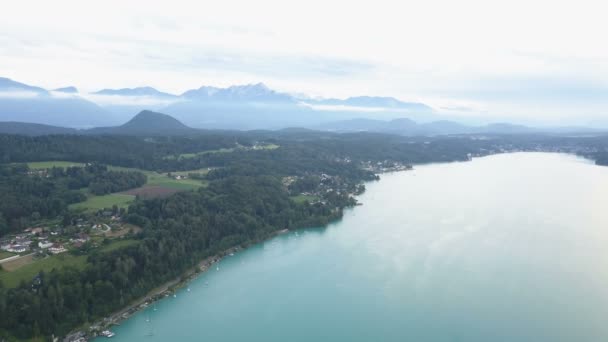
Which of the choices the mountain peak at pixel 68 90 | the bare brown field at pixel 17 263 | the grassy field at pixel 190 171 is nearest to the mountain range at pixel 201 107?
the mountain peak at pixel 68 90

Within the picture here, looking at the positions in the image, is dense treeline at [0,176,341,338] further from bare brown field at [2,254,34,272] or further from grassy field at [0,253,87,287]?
bare brown field at [2,254,34,272]

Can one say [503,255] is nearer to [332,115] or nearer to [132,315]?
[132,315]

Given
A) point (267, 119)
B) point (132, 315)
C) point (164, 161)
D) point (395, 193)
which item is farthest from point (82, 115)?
point (132, 315)

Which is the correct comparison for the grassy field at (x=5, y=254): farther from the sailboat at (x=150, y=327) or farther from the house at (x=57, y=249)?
the sailboat at (x=150, y=327)

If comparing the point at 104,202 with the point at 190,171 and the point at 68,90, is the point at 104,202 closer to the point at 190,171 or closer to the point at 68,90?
the point at 190,171

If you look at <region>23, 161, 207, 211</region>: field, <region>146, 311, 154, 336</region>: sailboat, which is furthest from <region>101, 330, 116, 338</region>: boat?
<region>23, 161, 207, 211</region>: field

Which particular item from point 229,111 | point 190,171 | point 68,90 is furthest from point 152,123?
point 68,90
